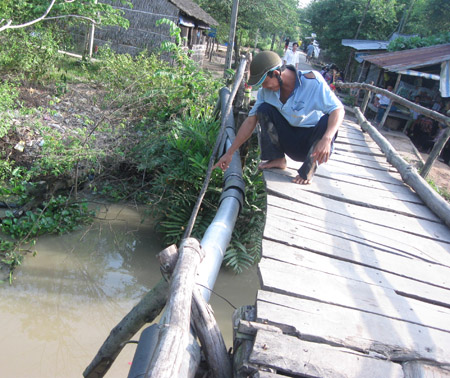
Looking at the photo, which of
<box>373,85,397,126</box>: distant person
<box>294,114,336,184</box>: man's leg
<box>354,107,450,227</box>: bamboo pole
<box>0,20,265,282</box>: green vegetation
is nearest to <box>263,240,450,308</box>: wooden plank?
<box>354,107,450,227</box>: bamboo pole

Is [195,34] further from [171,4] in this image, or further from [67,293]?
[67,293]

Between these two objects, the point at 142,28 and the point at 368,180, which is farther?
the point at 142,28

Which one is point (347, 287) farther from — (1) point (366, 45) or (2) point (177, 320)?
(1) point (366, 45)

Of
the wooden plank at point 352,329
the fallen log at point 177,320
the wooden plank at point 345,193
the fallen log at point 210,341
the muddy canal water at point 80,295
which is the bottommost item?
the muddy canal water at point 80,295

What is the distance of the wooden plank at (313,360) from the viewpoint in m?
1.45

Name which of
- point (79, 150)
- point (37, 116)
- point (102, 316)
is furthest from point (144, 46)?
point (102, 316)

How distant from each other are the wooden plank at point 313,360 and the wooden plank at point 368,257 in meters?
0.78

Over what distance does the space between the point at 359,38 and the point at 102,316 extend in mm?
23296

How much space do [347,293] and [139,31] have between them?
1310cm

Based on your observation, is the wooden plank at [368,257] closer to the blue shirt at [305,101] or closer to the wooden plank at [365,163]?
the blue shirt at [305,101]

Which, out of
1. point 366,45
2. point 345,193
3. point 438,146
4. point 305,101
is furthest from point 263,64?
point 366,45

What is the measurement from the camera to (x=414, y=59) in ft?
40.9

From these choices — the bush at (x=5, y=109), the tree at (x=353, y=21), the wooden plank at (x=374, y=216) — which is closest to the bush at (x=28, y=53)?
the bush at (x=5, y=109)

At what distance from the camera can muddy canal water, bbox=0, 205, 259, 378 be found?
3.34 m
